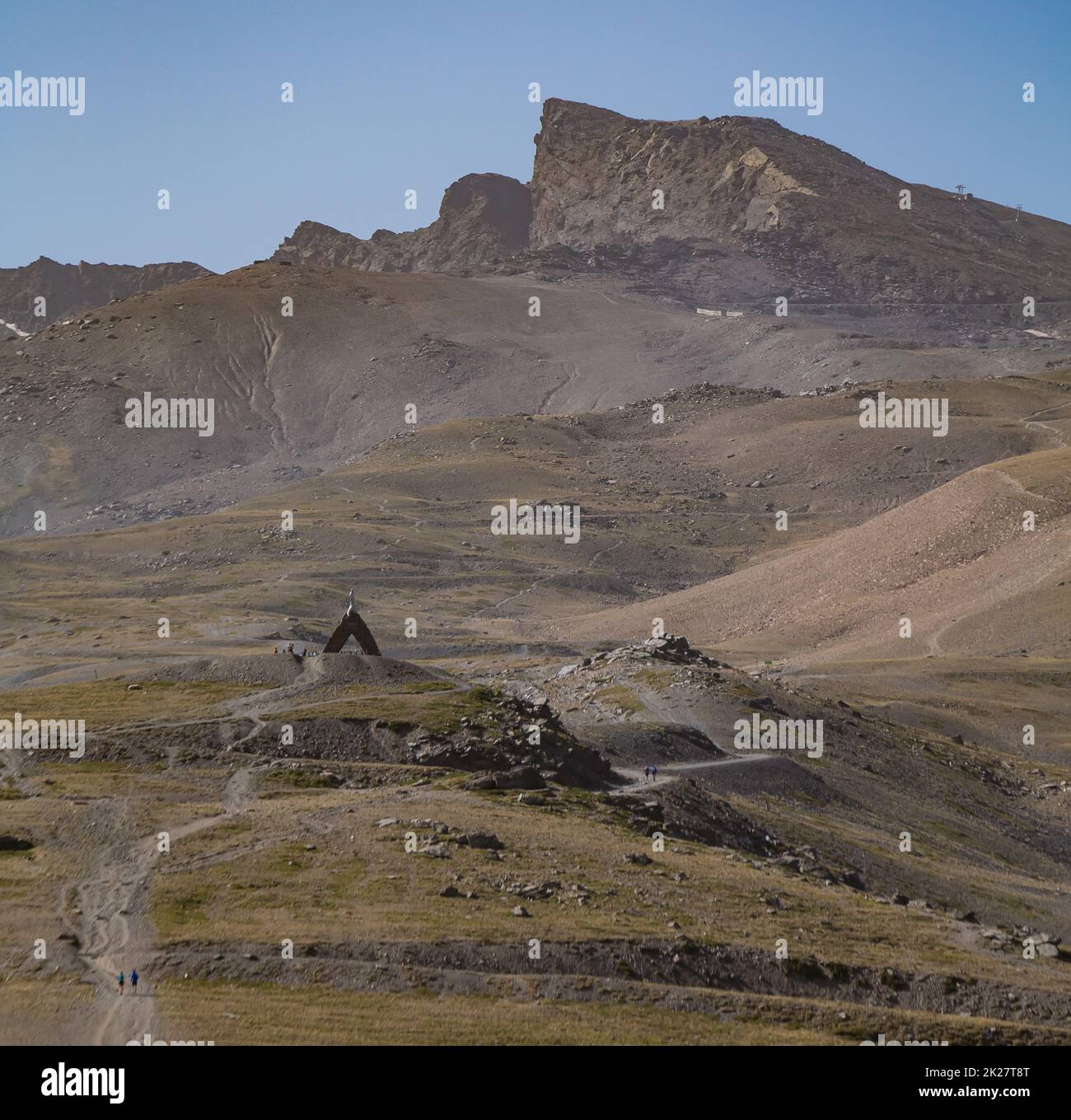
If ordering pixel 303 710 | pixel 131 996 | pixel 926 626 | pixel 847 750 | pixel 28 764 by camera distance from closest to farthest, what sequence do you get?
pixel 131 996
pixel 28 764
pixel 303 710
pixel 847 750
pixel 926 626

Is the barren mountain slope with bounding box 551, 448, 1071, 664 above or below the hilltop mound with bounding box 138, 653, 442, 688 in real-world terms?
above

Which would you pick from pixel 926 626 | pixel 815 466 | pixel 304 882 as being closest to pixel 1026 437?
pixel 815 466

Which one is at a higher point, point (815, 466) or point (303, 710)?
point (815, 466)

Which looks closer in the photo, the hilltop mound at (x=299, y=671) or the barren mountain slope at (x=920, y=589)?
the hilltop mound at (x=299, y=671)

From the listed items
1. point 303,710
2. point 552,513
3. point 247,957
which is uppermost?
point 552,513

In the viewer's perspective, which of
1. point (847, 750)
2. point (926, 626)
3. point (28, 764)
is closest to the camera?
point (28, 764)

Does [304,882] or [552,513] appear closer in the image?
[304,882]

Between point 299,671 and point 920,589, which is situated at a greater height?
point 920,589

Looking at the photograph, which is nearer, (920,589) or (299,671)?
(299,671)

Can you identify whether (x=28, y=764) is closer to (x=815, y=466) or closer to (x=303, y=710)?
(x=303, y=710)

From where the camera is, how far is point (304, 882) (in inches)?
1671

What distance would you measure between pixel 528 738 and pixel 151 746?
48.3ft

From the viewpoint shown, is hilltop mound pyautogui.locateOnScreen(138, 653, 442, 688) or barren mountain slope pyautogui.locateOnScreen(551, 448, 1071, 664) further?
barren mountain slope pyautogui.locateOnScreen(551, 448, 1071, 664)

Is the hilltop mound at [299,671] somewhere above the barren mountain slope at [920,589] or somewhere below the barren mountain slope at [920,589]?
below
